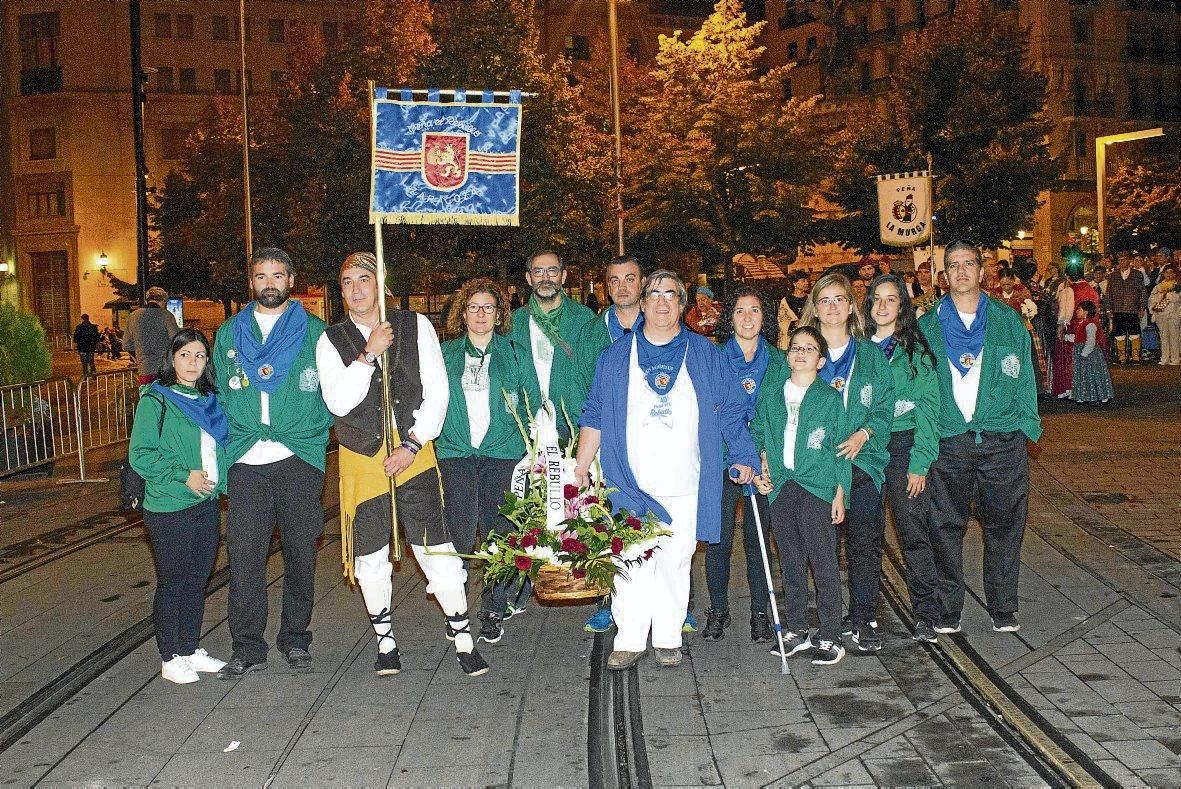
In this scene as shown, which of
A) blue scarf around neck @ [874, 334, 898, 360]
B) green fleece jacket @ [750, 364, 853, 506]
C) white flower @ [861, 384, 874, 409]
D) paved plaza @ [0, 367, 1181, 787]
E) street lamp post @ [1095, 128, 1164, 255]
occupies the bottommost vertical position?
paved plaza @ [0, 367, 1181, 787]

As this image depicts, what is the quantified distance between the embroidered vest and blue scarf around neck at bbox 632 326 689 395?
115cm

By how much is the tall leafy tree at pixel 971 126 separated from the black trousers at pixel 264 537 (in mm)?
38205

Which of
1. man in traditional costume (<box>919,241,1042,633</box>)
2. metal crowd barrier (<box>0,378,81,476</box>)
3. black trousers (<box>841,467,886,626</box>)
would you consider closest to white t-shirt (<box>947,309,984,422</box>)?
man in traditional costume (<box>919,241,1042,633</box>)

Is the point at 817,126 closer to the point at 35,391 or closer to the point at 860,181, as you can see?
the point at 860,181

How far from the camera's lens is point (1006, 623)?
7793 millimetres

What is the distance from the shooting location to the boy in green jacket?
7387mm

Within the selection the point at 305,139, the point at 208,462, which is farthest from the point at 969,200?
the point at 208,462

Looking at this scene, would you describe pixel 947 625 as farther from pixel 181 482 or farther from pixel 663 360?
pixel 181 482

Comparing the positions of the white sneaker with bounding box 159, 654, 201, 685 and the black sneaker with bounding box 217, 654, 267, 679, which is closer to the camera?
the white sneaker with bounding box 159, 654, 201, 685

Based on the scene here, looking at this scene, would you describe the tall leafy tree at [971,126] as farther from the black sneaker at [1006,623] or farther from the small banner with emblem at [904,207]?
the black sneaker at [1006,623]

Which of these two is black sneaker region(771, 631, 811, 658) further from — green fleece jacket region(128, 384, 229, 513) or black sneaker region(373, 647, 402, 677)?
green fleece jacket region(128, 384, 229, 513)

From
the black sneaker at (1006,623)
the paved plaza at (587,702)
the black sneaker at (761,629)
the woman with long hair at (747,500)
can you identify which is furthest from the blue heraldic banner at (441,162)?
the black sneaker at (1006,623)

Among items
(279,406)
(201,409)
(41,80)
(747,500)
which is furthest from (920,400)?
(41,80)

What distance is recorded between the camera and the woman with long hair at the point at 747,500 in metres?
7.81
